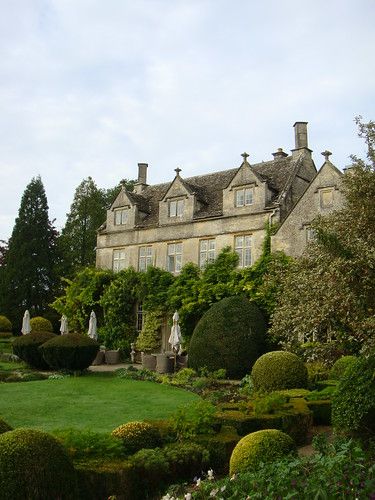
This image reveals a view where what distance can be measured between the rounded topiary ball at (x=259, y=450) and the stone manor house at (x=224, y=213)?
16146mm

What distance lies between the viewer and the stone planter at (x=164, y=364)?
23359 mm

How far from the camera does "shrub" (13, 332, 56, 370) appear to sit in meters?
23.6

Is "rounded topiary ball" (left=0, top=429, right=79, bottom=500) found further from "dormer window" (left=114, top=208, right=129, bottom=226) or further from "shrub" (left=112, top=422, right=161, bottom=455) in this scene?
"dormer window" (left=114, top=208, right=129, bottom=226)

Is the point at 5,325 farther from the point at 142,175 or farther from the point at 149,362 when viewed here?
the point at 149,362

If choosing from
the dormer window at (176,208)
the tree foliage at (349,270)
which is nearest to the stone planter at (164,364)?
the dormer window at (176,208)

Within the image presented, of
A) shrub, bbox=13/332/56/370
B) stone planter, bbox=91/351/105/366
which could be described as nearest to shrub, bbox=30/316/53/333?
stone planter, bbox=91/351/105/366

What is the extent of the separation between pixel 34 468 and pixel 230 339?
50.4ft

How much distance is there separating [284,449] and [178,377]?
→ 41.0ft

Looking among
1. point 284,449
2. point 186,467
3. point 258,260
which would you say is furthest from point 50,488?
point 258,260

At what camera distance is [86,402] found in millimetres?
15797

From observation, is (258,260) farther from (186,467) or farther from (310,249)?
(186,467)

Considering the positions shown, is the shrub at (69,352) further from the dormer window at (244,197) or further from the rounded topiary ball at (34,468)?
the rounded topiary ball at (34,468)

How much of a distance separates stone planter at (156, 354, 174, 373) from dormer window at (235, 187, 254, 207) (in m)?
8.37

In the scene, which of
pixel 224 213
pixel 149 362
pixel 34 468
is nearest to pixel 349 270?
pixel 34 468
